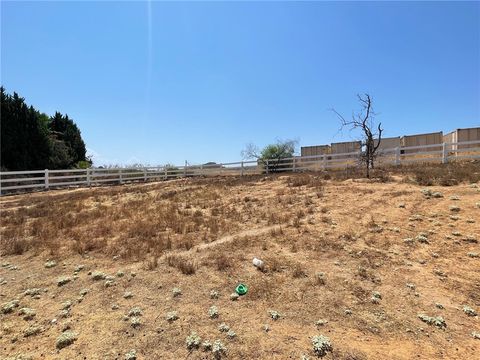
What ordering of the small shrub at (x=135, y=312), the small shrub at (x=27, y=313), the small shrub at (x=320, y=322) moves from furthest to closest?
the small shrub at (x=27, y=313) < the small shrub at (x=135, y=312) < the small shrub at (x=320, y=322)

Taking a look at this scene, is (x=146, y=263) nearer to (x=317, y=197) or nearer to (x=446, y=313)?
(x=446, y=313)

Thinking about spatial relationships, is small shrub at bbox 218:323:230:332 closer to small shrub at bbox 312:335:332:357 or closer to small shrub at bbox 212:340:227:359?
small shrub at bbox 212:340:227:359

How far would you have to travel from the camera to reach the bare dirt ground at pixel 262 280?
3861 mm

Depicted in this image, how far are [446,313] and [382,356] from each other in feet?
4.76

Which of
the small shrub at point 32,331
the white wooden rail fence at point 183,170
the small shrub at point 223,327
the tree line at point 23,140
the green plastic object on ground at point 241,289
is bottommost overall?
the small shrub at point 32,331

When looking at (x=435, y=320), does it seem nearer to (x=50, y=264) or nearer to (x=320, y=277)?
(x=320, y=277)

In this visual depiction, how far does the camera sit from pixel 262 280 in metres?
5.27

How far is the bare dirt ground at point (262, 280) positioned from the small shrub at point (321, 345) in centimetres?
6

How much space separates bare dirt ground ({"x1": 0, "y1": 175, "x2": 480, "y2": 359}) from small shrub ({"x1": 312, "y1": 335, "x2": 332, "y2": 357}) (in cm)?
6

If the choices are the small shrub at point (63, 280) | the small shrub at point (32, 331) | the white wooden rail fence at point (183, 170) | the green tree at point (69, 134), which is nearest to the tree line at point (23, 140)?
the white wooden rail fence at point (183, 170)

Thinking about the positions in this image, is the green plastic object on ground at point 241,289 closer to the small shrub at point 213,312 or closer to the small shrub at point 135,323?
the small shrub at point 213,312

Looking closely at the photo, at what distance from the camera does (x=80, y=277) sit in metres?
5.86

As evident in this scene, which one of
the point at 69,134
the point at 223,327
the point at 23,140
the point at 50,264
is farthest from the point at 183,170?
the point at 223,327

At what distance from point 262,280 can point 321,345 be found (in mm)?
1740
